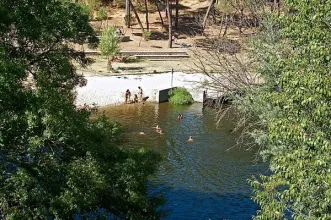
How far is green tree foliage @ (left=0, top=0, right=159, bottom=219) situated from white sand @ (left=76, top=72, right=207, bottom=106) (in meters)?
23.3

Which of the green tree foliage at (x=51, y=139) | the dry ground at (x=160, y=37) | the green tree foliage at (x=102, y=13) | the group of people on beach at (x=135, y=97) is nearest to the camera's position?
the green tree foliage at (x=51, y=139)

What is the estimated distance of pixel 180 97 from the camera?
40406 mm

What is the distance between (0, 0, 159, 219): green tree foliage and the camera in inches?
506

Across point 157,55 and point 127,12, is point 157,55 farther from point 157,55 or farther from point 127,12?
point 127,12

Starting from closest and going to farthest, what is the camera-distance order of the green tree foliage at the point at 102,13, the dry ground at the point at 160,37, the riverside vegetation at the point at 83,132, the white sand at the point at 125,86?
the riverside vegetation at the point at 83,132 → the white sand at the point at 125,86 → the dry ground at the point at 160,37 → the green tree foliage at the point at 102,13

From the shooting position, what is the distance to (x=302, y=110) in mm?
11836

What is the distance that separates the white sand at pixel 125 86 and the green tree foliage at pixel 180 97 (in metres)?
0.46

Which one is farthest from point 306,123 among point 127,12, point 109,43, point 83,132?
point 127,12

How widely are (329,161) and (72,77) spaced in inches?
321

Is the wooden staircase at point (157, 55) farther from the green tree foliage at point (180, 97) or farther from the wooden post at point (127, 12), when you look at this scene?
the green tree foliage at point (180, 97)

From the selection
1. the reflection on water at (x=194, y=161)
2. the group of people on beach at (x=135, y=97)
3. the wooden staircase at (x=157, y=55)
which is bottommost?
the reflection on water at (x=194, y=161)

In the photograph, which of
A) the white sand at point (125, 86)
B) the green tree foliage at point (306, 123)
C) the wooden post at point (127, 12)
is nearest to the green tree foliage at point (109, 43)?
the white sand at point (125, 86)

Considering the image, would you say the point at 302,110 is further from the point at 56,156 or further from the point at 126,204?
the point at 56,156

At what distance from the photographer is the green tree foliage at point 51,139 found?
42.2 feet
